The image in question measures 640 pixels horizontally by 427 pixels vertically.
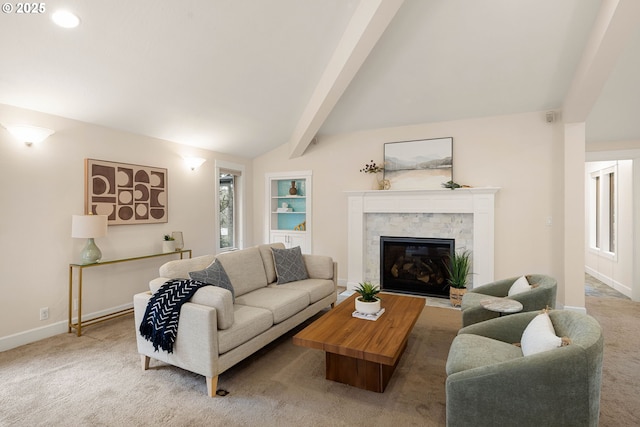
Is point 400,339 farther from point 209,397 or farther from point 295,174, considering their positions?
point 295,174

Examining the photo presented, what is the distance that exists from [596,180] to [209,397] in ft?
25.4

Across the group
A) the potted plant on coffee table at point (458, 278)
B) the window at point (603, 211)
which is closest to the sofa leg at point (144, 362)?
the potted plant on coffee table at point (458, 278)

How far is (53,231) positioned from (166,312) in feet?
6.46

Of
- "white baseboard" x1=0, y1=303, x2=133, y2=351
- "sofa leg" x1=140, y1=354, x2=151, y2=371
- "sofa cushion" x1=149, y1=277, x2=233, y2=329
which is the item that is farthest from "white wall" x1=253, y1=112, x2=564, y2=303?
"white baseboard" x1=0, y1=303, x2=133, y2=351

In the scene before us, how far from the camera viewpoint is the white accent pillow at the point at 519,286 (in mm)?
2844

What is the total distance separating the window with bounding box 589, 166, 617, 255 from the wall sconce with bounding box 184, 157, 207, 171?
6666 millimetres

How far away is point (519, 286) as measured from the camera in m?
2.93

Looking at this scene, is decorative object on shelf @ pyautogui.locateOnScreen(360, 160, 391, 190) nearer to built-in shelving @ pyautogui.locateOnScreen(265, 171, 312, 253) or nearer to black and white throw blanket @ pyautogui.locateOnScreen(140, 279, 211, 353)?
built-in shelving @ pyautogui.locateOnScreen(265, 171, 312, 253)

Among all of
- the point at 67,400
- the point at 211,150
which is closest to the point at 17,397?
the point at 67,400

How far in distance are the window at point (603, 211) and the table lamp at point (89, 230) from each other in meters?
7.45

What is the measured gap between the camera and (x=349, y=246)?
5.26 meters

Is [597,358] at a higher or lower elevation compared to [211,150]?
lower

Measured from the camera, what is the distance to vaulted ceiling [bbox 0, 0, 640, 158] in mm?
2605

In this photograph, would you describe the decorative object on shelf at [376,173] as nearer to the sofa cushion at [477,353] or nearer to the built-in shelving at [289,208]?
the built-in shelving at [289,208]
